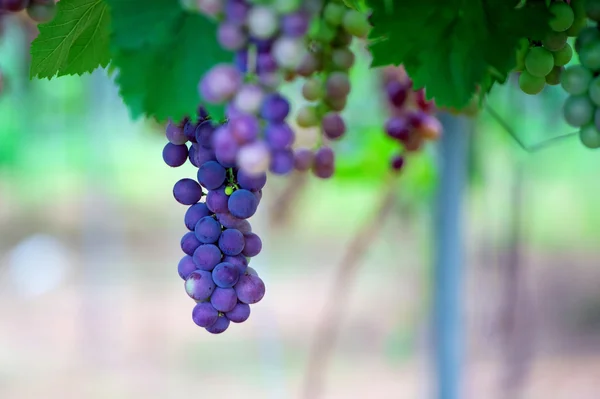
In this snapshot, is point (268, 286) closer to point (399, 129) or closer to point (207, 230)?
point (399, 129)

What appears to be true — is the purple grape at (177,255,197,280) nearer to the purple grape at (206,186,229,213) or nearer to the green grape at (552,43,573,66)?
the purple grape at (206,186,229,213)

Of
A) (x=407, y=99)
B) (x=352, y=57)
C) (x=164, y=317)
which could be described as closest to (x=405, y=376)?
(x=164, y=317)

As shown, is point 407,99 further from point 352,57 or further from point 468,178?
point 468,178

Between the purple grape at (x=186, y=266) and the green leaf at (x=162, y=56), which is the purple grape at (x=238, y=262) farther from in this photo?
the green leaf at (x=162, y=56)

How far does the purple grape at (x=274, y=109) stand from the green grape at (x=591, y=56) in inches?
11.8

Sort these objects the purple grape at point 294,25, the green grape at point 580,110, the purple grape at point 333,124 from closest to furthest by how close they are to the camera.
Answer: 1. the purple grape at point 294,25
2. the green grape at point 580,110
3. the purple grape at point 333,124

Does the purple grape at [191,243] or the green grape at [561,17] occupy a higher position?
the purple grape at [191,243]

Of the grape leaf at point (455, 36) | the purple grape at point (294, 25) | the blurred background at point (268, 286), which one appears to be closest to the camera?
the purple grape at point (294, 25)

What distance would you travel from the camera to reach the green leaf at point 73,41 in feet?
1.74

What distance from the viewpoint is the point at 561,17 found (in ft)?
1.75

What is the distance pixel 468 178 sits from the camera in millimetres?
1808

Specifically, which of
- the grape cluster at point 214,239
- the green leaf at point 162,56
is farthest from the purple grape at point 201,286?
the green leaf at point 162,56

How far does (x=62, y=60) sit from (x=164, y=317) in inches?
161

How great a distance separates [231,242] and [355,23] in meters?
0.25
